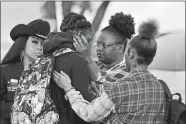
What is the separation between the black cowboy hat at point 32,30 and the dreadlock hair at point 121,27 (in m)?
0.61

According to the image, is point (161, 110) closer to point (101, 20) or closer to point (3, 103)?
point (3, 103)

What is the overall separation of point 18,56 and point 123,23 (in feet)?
2.92

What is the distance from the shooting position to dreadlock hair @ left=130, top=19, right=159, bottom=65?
1981 millimetres

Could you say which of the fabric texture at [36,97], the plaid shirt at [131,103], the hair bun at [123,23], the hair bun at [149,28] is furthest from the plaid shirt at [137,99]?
the hair bun at [123,23]

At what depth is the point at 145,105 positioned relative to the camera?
6.39ft

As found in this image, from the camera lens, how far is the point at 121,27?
8.36 ft

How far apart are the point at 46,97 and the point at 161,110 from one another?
607mm

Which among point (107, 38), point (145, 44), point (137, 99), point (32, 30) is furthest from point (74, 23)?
point (32, 30)

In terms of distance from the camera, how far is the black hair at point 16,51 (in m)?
2.92

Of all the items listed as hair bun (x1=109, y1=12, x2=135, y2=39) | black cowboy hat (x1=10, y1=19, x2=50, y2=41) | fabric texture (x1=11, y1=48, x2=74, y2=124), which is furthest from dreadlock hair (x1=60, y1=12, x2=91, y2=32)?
black cowboy hat (x1=10, y1=19, x2=50, y2=41)

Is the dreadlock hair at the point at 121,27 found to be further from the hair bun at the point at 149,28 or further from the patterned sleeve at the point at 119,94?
the patterned sleeve at the point at 119,94

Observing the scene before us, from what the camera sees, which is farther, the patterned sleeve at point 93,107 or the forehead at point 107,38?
the forehead at point 107,38

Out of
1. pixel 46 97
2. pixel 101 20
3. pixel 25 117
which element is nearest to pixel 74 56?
pixel 46 97

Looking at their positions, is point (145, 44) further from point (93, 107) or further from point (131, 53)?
point (93, 107)
